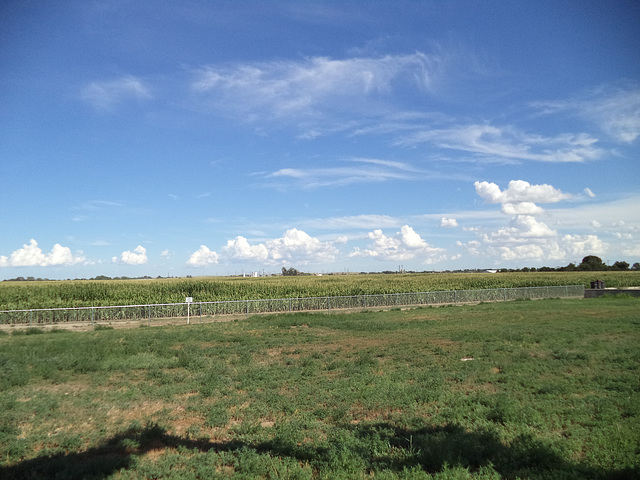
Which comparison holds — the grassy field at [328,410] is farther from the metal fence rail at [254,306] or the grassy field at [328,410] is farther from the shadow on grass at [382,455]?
the metal fence rail at [254,306]

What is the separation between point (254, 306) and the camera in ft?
103

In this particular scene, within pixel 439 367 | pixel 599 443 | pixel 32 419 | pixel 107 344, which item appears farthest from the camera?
pixel 107 344

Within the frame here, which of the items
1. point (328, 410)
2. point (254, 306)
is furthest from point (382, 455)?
point (254, 306)

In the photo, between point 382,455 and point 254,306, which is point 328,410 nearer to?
point 382,455

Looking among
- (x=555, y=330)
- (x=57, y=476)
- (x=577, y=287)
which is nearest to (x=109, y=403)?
(x=57, y=476)

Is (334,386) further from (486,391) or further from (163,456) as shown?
(163,456)

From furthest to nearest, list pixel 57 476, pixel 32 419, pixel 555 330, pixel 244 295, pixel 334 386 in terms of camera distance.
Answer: pixel 244 295 → pixel 555 330 → pixel 334 386 → pixel 32 419 → pixel 57 476

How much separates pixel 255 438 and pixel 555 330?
618 inches

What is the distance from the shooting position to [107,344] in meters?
16.1

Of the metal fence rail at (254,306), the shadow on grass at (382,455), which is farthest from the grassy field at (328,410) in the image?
the metal fence rail at (254,306)

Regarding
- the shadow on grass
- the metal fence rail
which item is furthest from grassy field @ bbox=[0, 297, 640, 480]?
the metal fence rail

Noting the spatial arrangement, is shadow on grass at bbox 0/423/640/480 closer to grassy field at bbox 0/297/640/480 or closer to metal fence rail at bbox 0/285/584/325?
grassy field at bbox 0/297/640/480

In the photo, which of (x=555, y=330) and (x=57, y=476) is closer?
(x=57, y=476)

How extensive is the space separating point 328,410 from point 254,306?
2385 cm
